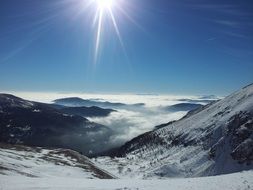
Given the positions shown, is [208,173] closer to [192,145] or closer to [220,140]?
[220,140]

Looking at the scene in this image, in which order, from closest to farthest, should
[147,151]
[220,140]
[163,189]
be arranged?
[163,189] < [220,140] < [147,151]

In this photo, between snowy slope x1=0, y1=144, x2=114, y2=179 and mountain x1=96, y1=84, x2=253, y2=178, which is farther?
mountain x1=96, y1=84, x2=253, y2=178

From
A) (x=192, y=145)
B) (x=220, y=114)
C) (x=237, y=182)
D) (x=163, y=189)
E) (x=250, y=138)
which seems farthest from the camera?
(x=220, y=114)

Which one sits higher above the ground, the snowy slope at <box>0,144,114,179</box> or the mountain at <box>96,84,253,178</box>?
the mountain at <box>96,84,253,178</box>

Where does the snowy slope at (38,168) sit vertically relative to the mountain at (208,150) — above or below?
below

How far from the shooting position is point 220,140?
131 m

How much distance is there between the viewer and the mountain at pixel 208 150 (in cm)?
11344

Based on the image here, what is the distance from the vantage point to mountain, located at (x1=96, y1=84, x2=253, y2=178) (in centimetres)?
11344

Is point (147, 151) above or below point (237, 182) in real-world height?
above

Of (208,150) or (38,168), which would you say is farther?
(208,150)

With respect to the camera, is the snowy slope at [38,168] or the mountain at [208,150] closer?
the snowy slope at [38,168]

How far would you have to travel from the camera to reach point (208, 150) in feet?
422

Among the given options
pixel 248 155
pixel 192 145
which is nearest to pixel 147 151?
pixel 192 145

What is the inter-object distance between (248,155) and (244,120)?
86.1 ft
